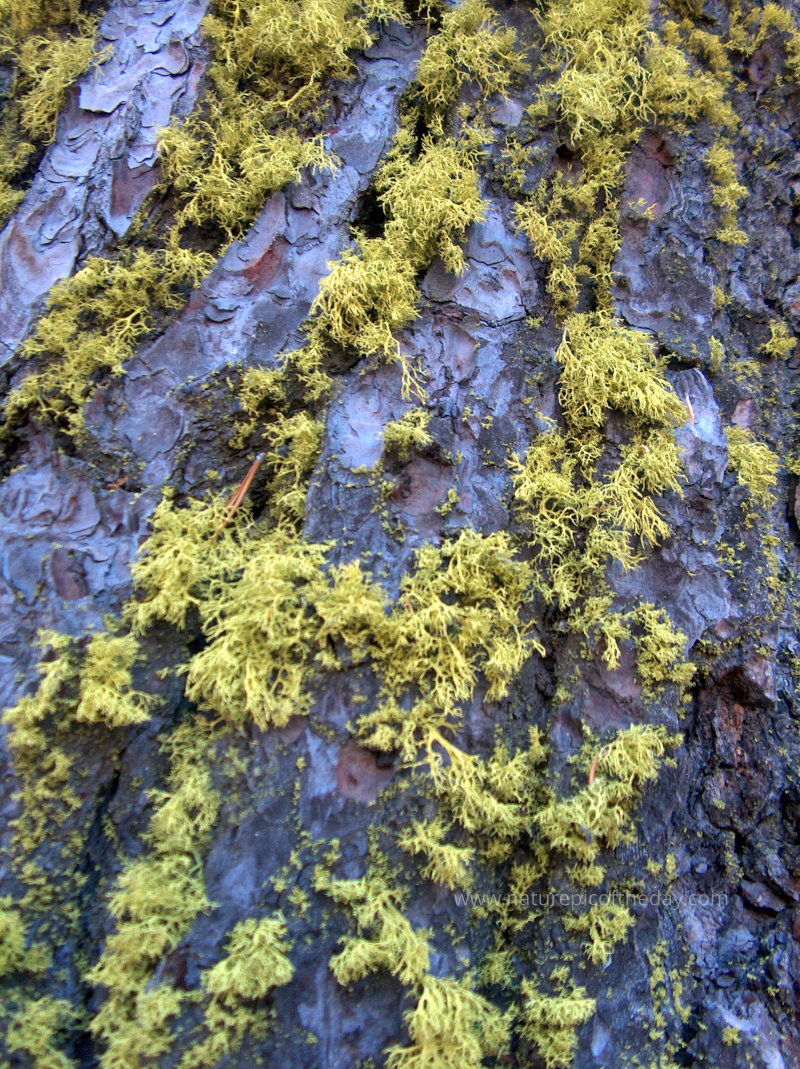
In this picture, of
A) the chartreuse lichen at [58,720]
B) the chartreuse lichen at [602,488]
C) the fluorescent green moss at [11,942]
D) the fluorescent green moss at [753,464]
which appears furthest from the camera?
the fluorescent green moss at [753,464]

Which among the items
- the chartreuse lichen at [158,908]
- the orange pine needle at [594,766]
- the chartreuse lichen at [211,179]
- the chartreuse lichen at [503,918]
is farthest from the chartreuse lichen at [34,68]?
the orange pine needle at [594,766]

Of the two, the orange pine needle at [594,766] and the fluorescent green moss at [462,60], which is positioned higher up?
the fluorescent green moss at [462,60]

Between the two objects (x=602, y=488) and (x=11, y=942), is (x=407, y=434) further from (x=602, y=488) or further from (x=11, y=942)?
(x=11, y=942)

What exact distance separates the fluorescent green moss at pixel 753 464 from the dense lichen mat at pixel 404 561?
23 mm

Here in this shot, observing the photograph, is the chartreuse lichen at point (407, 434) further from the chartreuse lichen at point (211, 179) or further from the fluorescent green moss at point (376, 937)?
the fluorescent green moss at point (376, 937)

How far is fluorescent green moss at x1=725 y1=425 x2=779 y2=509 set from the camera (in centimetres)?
305

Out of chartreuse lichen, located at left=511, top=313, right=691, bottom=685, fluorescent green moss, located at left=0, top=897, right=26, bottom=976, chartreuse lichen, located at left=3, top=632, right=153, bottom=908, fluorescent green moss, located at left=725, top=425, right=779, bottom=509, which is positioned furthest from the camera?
fluorescent green moss, located at left=725, top=425, right=779, bottom=509

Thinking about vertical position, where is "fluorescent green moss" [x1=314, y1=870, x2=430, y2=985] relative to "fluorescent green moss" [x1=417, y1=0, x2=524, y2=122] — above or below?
below

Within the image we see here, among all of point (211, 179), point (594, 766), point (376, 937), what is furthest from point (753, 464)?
point (211, 179)

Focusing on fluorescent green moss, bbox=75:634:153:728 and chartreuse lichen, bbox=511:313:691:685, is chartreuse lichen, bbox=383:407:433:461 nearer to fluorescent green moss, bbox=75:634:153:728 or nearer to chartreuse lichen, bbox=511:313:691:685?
chartreuse lichen, bbox=511:313:691:685

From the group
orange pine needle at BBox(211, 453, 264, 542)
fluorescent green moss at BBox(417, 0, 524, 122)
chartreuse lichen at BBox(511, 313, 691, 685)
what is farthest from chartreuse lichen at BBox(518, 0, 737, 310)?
orange pine needle at BBox(211, 453, 264, 542)

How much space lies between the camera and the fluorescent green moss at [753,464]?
10.0ft

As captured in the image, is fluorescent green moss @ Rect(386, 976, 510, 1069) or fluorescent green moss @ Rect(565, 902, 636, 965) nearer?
fluorescent green moss @ Rect(386, 976, 510, 1069)

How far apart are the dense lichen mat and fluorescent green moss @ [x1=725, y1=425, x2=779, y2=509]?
0.07 ft
